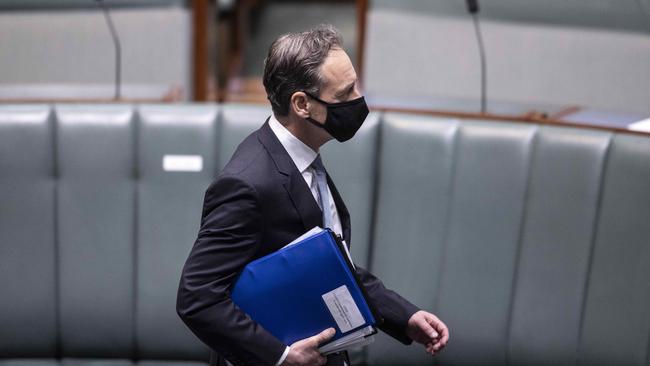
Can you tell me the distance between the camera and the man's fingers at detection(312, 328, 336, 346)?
1.53m

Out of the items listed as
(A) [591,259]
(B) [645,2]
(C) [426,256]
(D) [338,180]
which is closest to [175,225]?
(D) [338,180]

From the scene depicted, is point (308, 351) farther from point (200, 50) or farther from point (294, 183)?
point (200, 50)

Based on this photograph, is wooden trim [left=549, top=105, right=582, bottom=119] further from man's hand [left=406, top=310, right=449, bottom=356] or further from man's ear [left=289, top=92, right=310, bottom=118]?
man's ear [left=289, top=92, right=310, bottom=118]

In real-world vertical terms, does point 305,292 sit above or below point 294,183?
below

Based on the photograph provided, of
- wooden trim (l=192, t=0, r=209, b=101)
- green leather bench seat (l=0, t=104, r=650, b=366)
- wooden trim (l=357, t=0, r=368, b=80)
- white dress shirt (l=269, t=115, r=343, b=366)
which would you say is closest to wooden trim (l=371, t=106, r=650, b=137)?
green leather bench seat (l=0, t=104, r=650, b=366)

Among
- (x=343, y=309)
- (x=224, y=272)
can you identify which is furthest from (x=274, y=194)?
(x=343, y=309)

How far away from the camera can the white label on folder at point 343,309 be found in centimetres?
153

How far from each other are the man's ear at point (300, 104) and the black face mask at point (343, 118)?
0.04ft

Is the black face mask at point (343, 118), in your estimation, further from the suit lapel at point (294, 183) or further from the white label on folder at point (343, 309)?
the white label on folder at point (343, 309)

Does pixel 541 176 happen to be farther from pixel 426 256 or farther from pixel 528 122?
pixel 426 256

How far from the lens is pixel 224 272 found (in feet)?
4.74

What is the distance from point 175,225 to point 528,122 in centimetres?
104

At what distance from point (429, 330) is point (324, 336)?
0.23 m

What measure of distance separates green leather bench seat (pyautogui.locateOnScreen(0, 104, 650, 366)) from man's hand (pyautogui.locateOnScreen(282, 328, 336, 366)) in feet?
2.91
